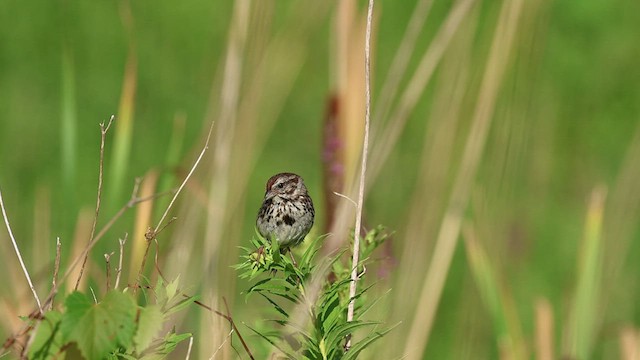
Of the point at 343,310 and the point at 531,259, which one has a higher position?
the point at 343,310

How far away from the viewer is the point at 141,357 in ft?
3.53

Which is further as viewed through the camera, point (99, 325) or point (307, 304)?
point (307, 304)

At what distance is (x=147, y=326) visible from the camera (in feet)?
3.21

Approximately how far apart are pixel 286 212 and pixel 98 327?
577 mm

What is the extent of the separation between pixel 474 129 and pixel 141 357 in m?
0.88

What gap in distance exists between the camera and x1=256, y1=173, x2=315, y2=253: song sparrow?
4.58 ft

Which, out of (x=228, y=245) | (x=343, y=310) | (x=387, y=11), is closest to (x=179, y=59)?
(x=387, y=11)

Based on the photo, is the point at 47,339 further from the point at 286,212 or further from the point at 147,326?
the point at 286,212

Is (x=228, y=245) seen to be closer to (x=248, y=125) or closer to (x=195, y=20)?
(x=248, y=125)

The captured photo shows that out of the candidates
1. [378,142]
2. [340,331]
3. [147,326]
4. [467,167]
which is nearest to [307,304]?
[340,331]

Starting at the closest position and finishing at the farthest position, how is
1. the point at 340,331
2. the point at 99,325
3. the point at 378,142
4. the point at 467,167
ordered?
the point at 99,325, the point at 340,331, the point at 378,142, the point at 467,167

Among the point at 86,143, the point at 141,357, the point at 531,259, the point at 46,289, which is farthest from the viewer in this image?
the point at 86,143

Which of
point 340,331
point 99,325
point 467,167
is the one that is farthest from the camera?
point 467,167

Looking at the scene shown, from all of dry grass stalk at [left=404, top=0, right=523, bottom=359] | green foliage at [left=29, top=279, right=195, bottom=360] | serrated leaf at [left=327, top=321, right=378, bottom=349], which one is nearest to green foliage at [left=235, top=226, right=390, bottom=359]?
serrated leaf at [left=327, top=321, right=378, bottom=349]
